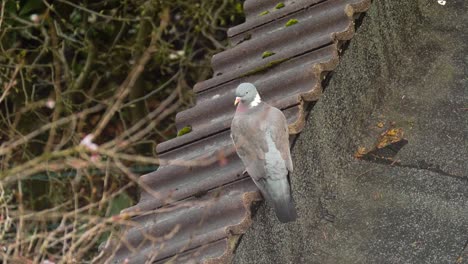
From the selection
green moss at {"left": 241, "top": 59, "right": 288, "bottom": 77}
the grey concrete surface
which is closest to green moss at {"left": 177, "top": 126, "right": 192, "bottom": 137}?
green moss at {"left": 241, "top": 59, "right": 288, "bottom": 77}

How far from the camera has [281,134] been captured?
4.27 meters

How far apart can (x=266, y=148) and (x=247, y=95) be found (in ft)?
0.96

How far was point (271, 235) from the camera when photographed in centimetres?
434

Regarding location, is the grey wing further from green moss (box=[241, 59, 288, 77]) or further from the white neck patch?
green moss (box=[241, 59, 288, 77])

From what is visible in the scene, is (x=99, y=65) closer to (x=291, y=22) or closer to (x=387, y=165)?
(x=291, y=22)

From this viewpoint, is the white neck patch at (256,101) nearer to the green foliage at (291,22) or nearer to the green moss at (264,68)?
the green moss at (264,68)

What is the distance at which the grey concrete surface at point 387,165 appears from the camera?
4.27 metres

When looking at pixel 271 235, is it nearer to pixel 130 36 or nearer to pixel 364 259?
pixel 364 259

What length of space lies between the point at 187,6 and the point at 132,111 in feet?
3.52

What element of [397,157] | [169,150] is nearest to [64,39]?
[169,150]

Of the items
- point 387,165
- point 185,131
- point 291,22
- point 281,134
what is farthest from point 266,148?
point 291,22

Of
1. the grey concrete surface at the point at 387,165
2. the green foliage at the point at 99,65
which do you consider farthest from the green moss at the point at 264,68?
the green foliage at the point at 99,65

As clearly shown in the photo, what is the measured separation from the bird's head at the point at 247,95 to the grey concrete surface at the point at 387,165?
0.26 m

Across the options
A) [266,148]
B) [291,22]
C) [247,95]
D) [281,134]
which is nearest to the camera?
[281,134]
